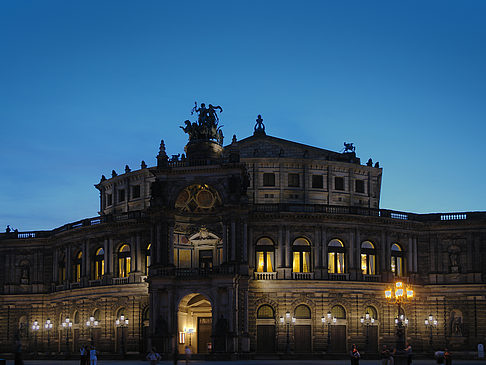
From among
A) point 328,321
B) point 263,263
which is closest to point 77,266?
point 263,263

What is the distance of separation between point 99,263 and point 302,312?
25.1 metres

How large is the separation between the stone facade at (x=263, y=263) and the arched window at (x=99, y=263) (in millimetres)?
165

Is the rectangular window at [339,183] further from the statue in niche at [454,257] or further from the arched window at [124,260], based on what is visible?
the arched window at [124,260]

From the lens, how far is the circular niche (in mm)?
81438

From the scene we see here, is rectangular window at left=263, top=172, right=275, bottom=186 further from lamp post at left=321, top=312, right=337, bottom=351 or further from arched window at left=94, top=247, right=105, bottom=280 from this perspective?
arched window at left=94, top=247, right=105, bottom=280

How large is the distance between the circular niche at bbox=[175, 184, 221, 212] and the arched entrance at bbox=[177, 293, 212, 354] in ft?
30.6

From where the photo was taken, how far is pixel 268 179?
90.5m

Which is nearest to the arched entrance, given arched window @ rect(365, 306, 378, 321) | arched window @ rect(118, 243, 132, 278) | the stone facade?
the stone facade

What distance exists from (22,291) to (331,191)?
40.7 m

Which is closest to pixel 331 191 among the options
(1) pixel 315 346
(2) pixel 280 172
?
(2) pixel 280 172

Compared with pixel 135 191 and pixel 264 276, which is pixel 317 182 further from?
pixel 135 191

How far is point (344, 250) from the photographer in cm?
8312

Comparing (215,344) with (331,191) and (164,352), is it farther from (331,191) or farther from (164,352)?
(331,191)

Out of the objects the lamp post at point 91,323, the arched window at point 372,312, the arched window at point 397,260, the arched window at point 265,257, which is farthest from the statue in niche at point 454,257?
the lamp post at point 91,323
